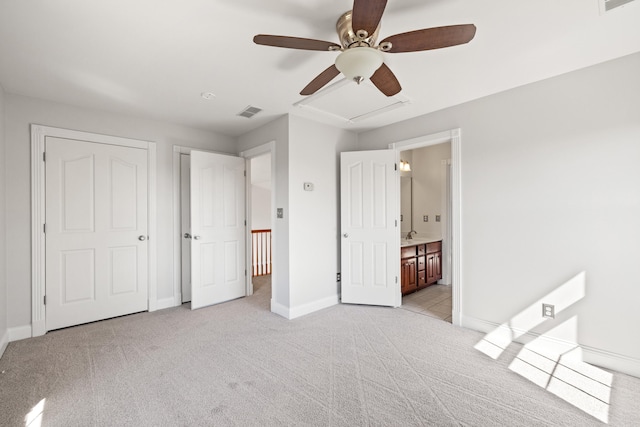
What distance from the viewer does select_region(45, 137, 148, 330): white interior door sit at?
3000 millimetres

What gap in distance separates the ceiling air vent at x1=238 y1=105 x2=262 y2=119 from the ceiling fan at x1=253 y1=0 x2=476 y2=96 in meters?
1.65

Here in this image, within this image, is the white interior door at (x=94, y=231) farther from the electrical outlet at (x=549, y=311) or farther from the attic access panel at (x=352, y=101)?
the electrical outlet at (x=549, y=311)

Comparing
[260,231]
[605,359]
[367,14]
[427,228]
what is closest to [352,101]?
[367,14]

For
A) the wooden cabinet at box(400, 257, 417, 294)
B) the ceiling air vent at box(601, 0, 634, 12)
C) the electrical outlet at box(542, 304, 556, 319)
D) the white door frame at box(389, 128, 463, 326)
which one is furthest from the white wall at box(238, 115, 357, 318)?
the ceiling air vent at box(601, 0, 634, 12)

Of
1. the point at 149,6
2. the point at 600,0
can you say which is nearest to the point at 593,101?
the point at 600,0

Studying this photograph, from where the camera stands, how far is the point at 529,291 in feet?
8.59

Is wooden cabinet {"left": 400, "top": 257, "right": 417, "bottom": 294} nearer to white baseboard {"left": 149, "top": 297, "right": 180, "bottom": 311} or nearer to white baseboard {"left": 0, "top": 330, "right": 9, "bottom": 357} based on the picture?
white baseboard {"left": 149, "top": 297, "right": 180, "bottom": 311}

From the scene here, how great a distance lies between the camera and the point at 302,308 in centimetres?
343

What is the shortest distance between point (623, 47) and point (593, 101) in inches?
15.2

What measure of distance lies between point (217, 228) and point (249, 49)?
2497 millimetres

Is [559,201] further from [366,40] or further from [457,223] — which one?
[366,40]

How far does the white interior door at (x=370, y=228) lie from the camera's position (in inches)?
145

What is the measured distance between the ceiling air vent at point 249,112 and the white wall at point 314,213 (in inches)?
16.6

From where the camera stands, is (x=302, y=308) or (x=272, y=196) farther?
(x=272, y=196)
